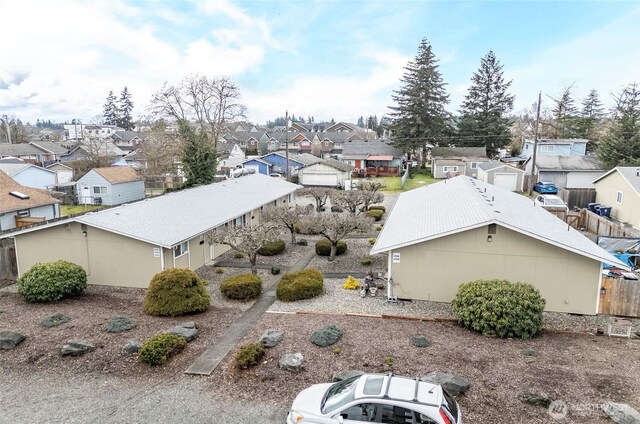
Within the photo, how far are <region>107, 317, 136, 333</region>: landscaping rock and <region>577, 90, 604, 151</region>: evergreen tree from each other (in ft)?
209

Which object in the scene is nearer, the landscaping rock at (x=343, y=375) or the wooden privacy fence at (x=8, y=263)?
the landscaping rock at (x=343, y=375)

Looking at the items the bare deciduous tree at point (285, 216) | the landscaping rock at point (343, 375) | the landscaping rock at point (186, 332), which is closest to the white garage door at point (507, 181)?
the bare deciduous tree at point (285, 216)

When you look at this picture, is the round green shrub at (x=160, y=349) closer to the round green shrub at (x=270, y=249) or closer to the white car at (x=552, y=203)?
the round green shrub at (x=270, y=249)

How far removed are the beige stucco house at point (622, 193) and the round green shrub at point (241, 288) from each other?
27.3 meters

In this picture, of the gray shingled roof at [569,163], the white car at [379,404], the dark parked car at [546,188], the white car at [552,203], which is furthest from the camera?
the gray shingled roof at [569,163]

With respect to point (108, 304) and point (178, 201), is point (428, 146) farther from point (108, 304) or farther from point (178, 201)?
point (108, 304)

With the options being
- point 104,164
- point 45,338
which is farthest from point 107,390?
point 104,164

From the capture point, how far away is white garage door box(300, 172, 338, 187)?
53.9 m

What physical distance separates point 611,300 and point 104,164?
56391 millimetres

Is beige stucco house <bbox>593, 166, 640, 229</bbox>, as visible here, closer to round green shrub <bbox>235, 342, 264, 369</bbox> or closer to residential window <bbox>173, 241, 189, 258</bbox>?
round green shrub <bbox>235, 342, 264, 369</bbox>

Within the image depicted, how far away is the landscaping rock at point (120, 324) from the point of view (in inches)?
560

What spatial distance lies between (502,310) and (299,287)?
7.94 meters

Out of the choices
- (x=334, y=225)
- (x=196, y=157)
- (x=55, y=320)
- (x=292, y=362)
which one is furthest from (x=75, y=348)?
(x=196, y=157)

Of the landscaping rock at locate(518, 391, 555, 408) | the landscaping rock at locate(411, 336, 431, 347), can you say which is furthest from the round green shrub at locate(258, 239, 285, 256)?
the landscaping rock at locate(518, 391, 555, 408)
